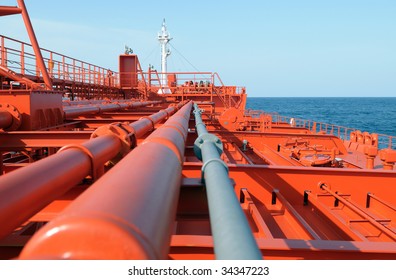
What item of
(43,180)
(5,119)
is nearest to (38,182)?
(43,180)

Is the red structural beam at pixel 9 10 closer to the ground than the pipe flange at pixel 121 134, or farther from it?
farther from it

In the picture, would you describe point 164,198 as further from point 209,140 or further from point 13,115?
point 13,115

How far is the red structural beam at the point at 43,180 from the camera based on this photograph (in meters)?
1.63

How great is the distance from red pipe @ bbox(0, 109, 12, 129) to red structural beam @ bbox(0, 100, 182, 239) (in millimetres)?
3836

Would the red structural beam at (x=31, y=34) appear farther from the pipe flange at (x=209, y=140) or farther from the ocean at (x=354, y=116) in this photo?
the ocean at (x=354, y=116)

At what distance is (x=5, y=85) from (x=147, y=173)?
14.8m

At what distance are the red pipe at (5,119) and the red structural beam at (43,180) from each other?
12.6 ft

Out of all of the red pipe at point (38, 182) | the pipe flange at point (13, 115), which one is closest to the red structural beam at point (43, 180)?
the red pipe at point (38, 182)

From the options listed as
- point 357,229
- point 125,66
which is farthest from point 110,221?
point 125,66

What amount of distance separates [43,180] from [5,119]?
4.75m

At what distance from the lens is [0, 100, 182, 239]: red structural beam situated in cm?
163

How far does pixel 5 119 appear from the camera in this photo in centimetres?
590

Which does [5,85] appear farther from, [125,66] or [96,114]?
[125,66]

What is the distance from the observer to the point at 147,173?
1387 millimetres
